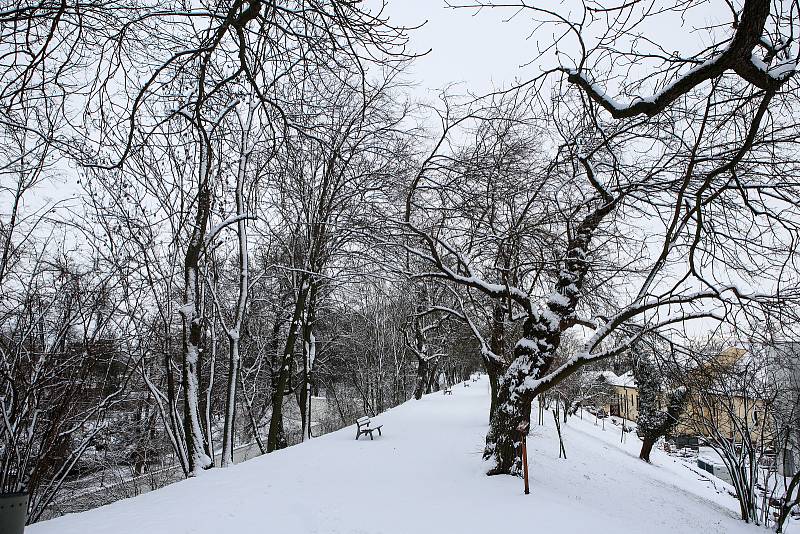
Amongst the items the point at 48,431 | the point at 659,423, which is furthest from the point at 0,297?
the point at 659,423

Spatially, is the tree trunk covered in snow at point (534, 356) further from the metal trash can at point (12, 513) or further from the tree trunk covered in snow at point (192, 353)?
the metal trash can at point (12, 513)

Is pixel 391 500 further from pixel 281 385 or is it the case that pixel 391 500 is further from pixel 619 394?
pixel 619 394

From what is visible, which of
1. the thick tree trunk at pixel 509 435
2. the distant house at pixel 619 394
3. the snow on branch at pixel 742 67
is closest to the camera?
the snow on branch at pixel 742 67

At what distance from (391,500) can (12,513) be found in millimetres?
4616

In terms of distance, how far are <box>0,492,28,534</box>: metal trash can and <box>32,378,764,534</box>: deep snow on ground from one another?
55.9 inches

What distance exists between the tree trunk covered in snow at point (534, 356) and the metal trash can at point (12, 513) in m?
6.99

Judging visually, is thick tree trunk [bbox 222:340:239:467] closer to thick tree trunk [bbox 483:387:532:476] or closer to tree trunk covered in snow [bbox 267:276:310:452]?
tree trunk covered in snow [bbox 267:276:310:452]

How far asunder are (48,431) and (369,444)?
6.46 metres

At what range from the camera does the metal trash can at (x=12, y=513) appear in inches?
152

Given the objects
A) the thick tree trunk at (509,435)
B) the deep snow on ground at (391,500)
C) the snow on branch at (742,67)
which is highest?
the snow on branch at (742,67)

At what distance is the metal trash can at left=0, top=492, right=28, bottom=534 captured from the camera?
3863 millimetres

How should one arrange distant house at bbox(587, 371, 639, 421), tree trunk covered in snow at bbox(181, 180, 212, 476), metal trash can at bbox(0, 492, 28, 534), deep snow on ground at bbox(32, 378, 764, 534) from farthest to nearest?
distant house at bbox(587, 371, 639, 421) → tree trunk covered in snow at bbox(181, 180, 212, 476) → deep snow on ground at bbox(32, 378, 764, 534) → metal trash can at bbox(0, 492, 28, 534)

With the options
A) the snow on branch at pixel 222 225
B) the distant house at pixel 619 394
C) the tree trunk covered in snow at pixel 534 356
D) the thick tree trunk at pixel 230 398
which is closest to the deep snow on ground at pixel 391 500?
the tree trunk covered in snow at pixel 534 356

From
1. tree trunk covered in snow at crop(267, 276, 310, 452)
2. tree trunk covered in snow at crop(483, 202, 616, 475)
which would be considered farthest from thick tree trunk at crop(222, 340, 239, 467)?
tree trunk covered in snow at crop(483, 202, 616, 475)
